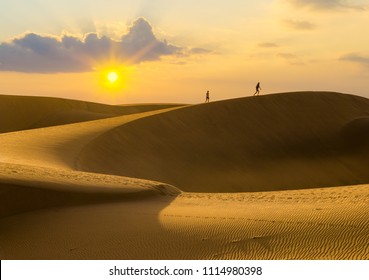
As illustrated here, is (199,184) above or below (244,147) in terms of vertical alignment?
below

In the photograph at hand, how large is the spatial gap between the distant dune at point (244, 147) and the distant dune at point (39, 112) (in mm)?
21997

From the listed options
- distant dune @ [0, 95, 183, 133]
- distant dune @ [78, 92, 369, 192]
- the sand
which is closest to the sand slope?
the sand

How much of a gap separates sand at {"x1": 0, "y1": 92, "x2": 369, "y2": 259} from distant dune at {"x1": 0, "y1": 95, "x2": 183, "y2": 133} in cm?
2179

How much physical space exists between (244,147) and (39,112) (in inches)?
1214

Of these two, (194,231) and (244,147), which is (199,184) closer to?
(244,147)

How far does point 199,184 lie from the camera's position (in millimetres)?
19469

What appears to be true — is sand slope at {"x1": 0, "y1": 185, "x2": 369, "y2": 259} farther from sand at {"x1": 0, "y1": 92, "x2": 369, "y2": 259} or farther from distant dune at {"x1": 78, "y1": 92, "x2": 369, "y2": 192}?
distant dune at {"x1": 78, "y1": 92, "x2": 369, "y2": 192}

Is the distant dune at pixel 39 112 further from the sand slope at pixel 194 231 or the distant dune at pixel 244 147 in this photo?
the sand slope at pixel 194 231

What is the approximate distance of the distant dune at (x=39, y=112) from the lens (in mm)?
45812

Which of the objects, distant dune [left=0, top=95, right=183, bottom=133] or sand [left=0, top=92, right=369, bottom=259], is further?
distant dune [left=0, top=95, right=183, bottom=133]

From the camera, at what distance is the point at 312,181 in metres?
22.7

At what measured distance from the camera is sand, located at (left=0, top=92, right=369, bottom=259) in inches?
278

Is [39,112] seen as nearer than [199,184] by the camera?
No

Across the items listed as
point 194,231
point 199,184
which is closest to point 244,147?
point 199,184
